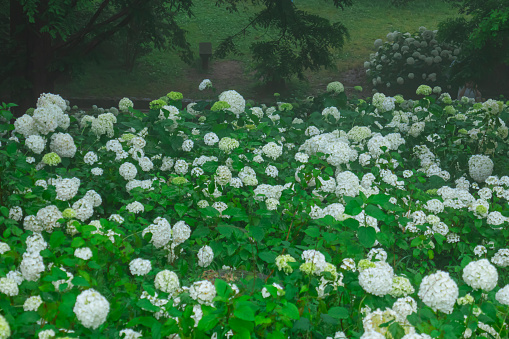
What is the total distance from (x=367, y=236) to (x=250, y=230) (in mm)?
532

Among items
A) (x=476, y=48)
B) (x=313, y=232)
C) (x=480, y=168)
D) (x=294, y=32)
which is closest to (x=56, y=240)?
(x=313, y=232)

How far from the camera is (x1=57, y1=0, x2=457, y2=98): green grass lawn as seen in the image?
11203mm

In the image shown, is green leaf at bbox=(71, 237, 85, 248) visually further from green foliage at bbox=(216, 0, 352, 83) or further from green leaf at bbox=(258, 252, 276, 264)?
green foliage at bbox=(216, 0, 352, 83)

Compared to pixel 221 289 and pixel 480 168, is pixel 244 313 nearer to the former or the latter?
pixel 221 289

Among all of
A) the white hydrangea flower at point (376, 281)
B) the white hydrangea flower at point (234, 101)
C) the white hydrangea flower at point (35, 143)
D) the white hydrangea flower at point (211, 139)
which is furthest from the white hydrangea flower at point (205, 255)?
the white hydrangea flower at point (234, 101)

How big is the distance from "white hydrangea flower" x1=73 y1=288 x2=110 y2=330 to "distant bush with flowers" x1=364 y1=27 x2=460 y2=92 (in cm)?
1033

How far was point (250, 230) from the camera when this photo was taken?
2.35 metres

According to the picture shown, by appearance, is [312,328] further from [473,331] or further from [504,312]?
[504,312]

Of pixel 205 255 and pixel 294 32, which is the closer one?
pixel 205 255

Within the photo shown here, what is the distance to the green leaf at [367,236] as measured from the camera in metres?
2.29

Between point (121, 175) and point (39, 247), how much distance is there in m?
1.39

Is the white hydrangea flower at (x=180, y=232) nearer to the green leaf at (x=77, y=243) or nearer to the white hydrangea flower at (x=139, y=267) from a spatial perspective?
the white hydrangea flower at (x=139, y=267)

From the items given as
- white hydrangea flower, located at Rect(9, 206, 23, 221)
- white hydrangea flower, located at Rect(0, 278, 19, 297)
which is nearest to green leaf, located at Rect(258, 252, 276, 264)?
white hydrangea flower, located at Rect(0, 278, 19, 297)

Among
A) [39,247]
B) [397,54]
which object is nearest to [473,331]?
[39,247]
